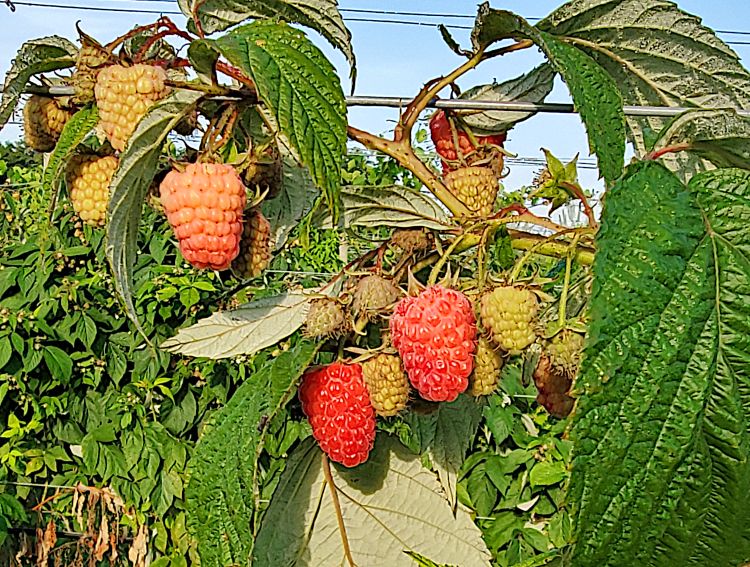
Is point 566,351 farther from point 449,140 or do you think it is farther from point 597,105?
point 449,140

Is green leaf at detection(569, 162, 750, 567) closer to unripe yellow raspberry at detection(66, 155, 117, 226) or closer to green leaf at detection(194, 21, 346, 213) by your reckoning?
green leaf at detection(194, 21, 346, 213)

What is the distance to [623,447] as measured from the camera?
0.39 meters

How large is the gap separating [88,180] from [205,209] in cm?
15

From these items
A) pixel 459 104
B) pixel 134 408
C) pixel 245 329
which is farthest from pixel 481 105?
pixel 134 408

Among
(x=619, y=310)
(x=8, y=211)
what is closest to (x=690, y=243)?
(x=619, y=310)

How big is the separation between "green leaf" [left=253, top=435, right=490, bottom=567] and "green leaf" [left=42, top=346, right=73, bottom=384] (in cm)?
189

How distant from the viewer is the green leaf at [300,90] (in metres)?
0.58

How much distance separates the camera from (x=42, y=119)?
84cm

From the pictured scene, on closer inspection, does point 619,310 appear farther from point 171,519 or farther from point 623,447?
point 171,519

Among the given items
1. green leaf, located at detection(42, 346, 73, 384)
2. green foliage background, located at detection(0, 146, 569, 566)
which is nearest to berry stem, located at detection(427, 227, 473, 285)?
green foliage background, located at detection(0, 146, 569, 566)

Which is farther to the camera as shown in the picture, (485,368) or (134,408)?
(134,408)

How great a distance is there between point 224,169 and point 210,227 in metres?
0.05

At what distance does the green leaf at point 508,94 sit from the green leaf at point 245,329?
26cm

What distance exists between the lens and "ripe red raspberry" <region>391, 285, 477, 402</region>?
2.31 feet
